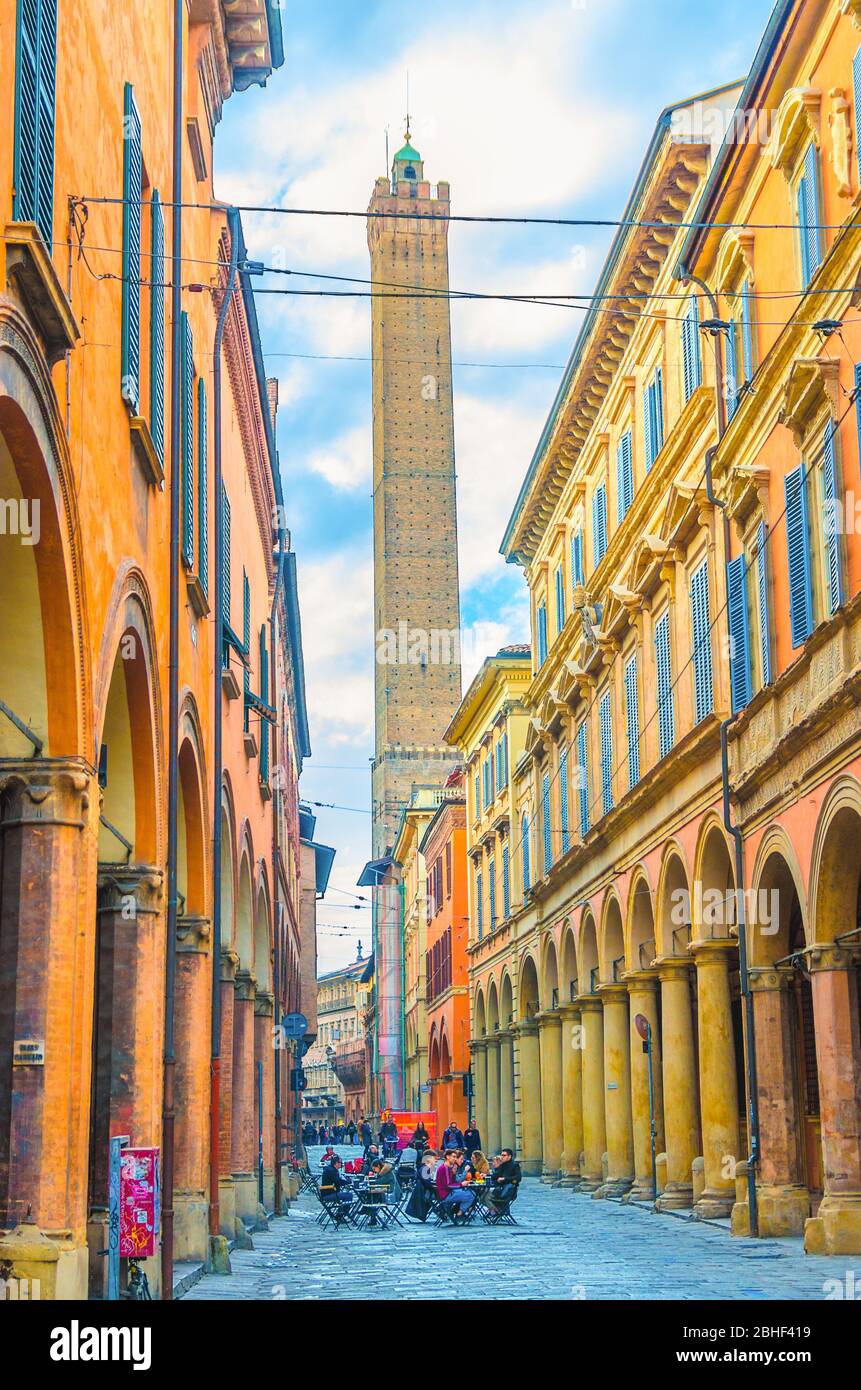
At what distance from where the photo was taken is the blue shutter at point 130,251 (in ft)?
43.5

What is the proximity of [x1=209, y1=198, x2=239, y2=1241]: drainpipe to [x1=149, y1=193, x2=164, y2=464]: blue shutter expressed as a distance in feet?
15.1

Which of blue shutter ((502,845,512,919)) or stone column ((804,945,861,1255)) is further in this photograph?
blue shutter ((502,845,512,919))

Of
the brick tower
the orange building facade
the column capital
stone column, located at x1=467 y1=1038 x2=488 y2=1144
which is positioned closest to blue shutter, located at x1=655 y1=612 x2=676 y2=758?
the orange building facade

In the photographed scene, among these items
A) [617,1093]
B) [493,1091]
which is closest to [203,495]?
[617,1093]

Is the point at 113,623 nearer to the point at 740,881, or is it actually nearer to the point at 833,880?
the point at 833,880

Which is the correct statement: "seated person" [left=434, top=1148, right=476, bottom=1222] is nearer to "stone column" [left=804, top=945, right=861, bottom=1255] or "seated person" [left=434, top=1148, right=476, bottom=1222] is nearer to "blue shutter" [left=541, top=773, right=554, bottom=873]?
"stone column" [left=804, top=945, right=861, bottom=1255]

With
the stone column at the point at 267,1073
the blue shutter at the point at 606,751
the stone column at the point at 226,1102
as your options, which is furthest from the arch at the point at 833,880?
the blue shutter at the point at 606,751

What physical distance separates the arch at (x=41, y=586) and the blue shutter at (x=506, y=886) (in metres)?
36.3

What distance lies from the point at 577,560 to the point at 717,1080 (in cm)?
1515

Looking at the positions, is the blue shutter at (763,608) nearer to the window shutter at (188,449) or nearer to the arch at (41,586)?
the window shutter at (188,449)

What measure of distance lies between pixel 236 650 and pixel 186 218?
19.7 ft

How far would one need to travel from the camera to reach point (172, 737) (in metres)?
15.5

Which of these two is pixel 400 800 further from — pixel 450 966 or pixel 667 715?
pixel 667 715

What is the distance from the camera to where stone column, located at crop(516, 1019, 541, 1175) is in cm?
4328
